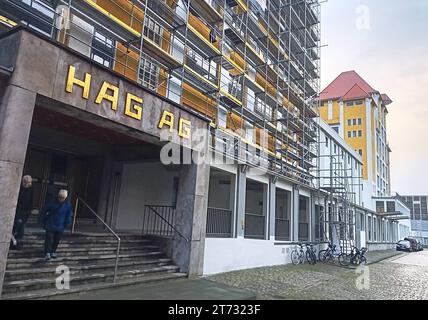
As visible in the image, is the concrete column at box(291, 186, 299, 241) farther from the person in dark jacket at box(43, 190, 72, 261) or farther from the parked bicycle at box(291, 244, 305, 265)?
the person in dark jacket at box(43, 190, 72, 261)

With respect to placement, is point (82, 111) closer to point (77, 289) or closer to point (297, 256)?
point (77, 289)

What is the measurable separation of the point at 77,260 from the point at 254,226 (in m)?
8.56

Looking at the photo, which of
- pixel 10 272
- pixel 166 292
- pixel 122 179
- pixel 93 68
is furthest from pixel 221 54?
pixel 10 272

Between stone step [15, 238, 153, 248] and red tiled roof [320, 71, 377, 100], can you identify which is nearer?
stone step [15, 238, 153, 248]

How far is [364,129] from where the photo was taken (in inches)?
1919

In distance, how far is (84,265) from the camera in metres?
7.77

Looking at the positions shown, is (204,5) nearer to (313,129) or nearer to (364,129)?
(313,129)

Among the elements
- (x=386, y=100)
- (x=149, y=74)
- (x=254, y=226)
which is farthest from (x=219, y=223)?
(x=386, y=100)

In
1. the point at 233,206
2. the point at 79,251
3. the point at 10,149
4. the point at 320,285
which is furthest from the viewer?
the point at 233,206

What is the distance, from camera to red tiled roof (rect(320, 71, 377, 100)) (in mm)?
50169

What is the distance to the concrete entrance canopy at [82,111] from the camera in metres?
5.91

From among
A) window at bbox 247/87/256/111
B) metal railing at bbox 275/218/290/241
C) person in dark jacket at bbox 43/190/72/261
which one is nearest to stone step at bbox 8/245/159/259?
person in dark jacket at bbox 43/190/72/261

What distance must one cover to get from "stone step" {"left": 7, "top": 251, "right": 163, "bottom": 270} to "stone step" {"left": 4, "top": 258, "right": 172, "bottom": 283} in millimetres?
162
